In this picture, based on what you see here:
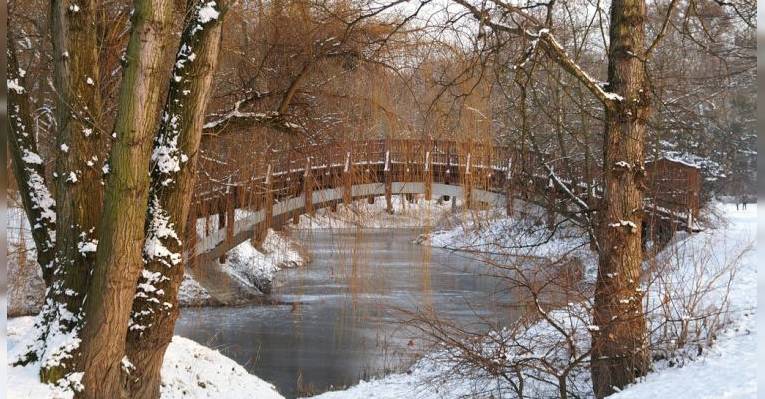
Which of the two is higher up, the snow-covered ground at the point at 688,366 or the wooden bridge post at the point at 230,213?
the wooden bridge post at the point at 230,213

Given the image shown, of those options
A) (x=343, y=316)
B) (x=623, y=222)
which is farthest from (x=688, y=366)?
(x=343, y=316)

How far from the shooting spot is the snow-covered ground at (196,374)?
716 cm

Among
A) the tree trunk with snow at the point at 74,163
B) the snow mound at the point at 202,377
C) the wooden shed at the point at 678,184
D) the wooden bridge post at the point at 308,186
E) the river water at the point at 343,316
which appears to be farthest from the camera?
the wooden shed at the point at 678,184

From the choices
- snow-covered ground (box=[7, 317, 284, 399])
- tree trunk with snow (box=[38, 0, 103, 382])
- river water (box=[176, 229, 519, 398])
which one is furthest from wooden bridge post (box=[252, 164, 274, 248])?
tree trunk with snow (box=[38, 0, 103, 382])

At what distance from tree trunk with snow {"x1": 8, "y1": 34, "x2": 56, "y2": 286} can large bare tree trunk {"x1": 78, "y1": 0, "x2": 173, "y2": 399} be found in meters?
1.28

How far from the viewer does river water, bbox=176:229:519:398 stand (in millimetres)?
10211

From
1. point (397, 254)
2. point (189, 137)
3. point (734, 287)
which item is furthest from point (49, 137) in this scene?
point (397, 254)

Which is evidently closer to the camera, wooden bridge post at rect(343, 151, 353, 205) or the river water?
wooden bridge post at rect(343, 151, 353, 205)

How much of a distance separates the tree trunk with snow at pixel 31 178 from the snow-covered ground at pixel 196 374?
82 cm

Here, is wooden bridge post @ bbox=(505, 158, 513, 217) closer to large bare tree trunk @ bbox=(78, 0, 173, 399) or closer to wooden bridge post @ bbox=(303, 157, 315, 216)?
wooden bridge post @ bbox=(303, 157, 315, 216)

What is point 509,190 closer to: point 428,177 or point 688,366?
point 428,177

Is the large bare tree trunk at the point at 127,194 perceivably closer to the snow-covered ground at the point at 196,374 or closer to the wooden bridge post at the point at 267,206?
the snow-covered ground at the point at 196,374

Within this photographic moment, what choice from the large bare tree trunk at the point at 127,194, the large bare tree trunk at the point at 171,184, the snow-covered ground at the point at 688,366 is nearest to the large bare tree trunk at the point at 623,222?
the snow-covered ground at the point at 688,366

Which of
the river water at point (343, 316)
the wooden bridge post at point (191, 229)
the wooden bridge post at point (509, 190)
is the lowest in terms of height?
the river water at point (343, 316)
